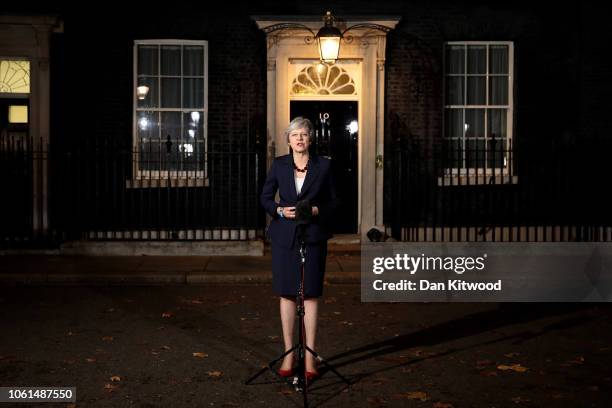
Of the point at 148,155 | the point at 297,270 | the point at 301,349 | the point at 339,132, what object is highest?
the point at 339,132

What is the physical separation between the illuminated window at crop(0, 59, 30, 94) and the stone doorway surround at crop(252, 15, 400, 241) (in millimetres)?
3985

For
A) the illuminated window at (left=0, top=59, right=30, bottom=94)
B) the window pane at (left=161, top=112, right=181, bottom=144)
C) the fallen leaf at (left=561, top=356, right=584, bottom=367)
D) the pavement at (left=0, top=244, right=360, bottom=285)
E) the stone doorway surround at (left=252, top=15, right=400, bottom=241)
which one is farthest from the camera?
the window pane at (left=161, top=112, right=181, bottom=144)

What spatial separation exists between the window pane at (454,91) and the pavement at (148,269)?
11.8ft

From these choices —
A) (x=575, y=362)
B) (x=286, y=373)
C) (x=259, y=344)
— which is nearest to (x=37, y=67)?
(x=259, y=344)

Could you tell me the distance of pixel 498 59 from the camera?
612 inches

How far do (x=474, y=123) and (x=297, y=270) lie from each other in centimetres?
995

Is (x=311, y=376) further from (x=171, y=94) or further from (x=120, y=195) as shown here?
(x=171, y=94)

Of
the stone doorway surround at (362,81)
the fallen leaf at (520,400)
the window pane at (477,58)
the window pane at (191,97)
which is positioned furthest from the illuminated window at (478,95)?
the fallen leaf at (520,400)

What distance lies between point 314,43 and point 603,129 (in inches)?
204

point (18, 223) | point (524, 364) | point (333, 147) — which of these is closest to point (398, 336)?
point (524, 364)

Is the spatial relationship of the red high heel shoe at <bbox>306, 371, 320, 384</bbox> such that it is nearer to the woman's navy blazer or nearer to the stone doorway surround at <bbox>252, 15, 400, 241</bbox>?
the woman's navy blazer

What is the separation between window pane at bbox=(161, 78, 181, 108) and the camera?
1543cm

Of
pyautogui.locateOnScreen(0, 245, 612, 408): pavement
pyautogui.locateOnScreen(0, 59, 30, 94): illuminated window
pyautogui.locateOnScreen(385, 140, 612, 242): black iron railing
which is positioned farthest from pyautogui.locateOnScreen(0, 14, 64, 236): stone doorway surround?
pyautogui.locateOnScreen(385, 140, 612, 242): black iron railing

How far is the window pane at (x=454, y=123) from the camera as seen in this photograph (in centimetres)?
1561
